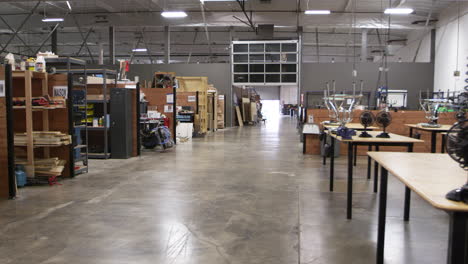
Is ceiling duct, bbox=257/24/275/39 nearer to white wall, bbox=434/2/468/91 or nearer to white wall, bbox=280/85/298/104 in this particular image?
white wall, bbox=434/2/468/91

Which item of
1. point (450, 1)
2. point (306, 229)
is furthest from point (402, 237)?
point (450, 1)

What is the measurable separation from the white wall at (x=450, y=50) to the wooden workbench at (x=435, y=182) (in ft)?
40.2

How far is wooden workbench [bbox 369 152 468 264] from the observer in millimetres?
1518

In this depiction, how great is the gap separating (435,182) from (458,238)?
1.43 ft

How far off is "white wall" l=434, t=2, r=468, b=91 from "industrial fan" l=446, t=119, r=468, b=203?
12999 mm

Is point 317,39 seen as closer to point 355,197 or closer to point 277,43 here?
point 277,43

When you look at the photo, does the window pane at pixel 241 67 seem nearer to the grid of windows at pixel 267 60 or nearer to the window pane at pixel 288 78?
the grid of windows at pixel 267 60

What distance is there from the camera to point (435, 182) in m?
1.90

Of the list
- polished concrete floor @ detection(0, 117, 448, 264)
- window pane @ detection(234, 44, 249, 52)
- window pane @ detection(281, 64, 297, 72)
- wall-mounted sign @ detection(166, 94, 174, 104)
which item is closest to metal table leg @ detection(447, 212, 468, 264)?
polished concrete floor @ detection(0, 117, 448, 264)

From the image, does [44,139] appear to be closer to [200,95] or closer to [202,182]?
[202,182]

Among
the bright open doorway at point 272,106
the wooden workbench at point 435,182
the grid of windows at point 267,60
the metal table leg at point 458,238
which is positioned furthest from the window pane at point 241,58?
the bright open doorway at point 272,106

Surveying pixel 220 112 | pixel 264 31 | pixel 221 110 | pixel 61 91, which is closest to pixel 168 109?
pixel 61 91

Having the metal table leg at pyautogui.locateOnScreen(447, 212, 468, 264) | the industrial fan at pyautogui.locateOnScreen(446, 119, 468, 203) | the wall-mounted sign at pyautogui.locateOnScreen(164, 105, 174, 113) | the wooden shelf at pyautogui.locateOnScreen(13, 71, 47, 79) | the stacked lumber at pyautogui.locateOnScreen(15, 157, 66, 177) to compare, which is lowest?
the stacked lumber at pyautogui.locateOnScreen(15, 157, 66, 177)

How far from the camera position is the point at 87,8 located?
16.1 m
